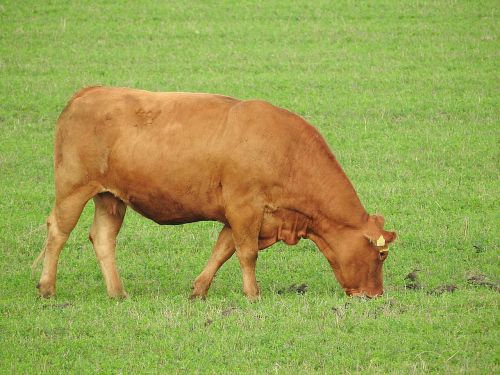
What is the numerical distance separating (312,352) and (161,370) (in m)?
1.39

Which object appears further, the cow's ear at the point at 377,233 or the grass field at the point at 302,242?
the cow's ear at the point at 377,233

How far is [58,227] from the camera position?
41.2 feet

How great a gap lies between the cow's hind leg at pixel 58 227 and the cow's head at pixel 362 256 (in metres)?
2.92

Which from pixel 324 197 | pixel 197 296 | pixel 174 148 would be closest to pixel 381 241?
pixel 324 197

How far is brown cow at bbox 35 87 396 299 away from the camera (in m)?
11.9

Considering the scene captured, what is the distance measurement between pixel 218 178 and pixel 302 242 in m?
3.30

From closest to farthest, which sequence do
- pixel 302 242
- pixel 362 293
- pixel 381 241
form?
pixel 381 241 → pixel 362 293 → pixel 302 242

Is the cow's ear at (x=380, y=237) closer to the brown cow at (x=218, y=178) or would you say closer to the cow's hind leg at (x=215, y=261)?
the brown cow at (x=218, y=178)

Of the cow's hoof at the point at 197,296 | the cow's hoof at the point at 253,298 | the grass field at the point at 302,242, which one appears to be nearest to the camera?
the grass field at the point at 302,242

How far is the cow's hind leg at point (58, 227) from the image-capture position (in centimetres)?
1240

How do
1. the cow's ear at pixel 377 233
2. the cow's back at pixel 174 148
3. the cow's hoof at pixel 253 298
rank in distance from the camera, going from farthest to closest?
the cow's back at pixel 174 148, the cow's ear at pixel 377 233, the cow's hoof at pixel 253 298

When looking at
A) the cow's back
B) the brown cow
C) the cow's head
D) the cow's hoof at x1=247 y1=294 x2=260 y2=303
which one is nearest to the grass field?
the cow's hoof at x1=247 y1=294 x2=260 y2=303

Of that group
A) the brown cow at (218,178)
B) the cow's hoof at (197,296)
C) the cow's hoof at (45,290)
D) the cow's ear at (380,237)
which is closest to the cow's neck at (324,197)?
the brown cow at (218,178)

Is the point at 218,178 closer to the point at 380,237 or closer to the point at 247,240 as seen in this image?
the point at 247,240
